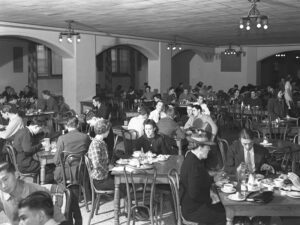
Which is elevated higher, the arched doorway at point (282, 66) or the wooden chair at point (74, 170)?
the arched doorway at point (282, 66)

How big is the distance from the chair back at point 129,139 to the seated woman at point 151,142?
10.0 inches

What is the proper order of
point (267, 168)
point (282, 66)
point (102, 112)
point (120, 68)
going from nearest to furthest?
1. point (267, 168)
2. point (102, 112)
3. point (120, 68)
4. point (282, 66)

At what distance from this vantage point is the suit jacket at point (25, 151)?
5945mm

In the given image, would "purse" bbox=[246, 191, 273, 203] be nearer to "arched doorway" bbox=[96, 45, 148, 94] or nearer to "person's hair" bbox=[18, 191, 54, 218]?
"person's hair" bbox=[18, 191, 54, 218]

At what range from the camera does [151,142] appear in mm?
6285

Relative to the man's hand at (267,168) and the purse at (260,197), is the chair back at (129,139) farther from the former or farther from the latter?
the purse at (260,197)

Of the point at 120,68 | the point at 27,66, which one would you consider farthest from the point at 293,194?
the point at 120,68

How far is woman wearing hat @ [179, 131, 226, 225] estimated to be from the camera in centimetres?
402

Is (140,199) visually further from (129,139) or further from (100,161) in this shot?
(129,139)

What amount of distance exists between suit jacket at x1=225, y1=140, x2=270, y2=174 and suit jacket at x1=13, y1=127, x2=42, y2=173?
269 centimetres

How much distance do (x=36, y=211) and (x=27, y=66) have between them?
14.5 m

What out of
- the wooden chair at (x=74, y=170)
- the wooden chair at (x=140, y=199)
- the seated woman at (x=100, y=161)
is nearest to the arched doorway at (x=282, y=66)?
the wooden chair at (x=74, y=170)

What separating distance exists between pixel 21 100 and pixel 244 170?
372 inches

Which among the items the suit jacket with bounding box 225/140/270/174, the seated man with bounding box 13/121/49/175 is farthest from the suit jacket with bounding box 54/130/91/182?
the suit jacket with bounding box 225/140/270/174
